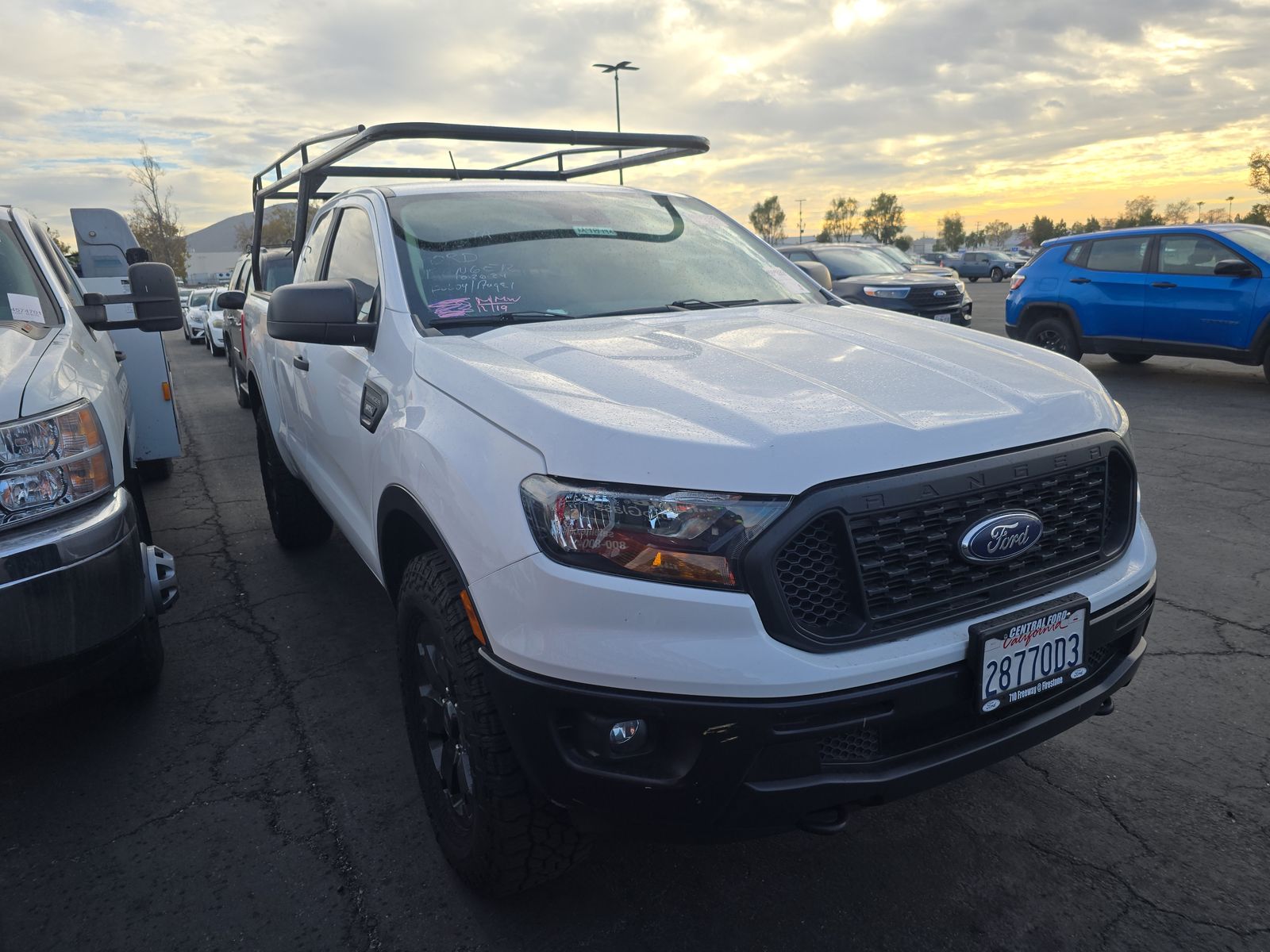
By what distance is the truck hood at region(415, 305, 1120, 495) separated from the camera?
6.05ft

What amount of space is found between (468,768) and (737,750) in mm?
765

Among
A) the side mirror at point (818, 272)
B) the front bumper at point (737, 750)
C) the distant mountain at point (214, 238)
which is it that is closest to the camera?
the front bumper at point (737, 750)

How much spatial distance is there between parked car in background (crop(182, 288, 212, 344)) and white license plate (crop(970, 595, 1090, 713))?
2047cm

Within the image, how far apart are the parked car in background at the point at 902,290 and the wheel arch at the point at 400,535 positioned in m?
10.0

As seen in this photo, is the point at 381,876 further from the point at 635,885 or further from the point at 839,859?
the point at 839,859

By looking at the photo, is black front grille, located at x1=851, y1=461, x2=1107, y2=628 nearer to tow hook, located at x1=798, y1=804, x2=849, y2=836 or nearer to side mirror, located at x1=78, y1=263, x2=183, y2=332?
tow hook, located at x1=798, y1=804, x2=849, y2=836

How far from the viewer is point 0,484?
2.64 meters

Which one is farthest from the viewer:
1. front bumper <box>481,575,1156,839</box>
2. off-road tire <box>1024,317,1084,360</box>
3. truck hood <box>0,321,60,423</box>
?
off-road tire <box>1024,317,1084,360</box>

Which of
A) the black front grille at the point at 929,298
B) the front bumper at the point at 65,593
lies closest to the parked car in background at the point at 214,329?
the black front grille at the point at 929,298

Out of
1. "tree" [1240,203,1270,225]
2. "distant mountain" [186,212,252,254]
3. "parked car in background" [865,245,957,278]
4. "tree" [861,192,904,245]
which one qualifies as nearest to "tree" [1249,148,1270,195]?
"tree" [1240,203,1270,225]

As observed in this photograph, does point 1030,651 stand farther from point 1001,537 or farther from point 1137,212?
point 1137,212

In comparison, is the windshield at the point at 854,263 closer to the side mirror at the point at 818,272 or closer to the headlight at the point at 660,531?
the side mirror at the point at 818,272

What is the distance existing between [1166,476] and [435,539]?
5.68m

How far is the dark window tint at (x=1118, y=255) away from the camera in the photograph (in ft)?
33.2
